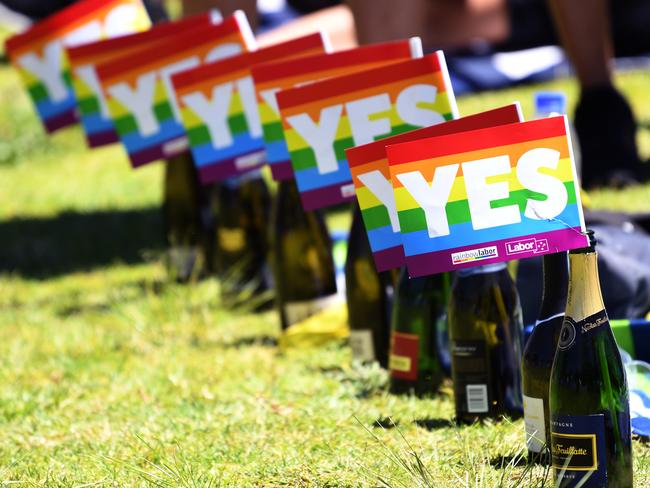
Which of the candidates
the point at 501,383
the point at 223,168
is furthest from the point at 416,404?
the point at 223,168

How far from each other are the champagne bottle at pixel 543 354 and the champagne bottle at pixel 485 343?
230 mm

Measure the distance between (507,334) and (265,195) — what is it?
1.74 m

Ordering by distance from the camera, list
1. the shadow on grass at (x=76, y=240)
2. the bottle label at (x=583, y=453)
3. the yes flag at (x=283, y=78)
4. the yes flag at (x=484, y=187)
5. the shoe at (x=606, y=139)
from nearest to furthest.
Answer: the bottle label at (x=583, y=453)
the yes flag at (x=484, y=187)
the yes flag at (x=283, y=78)
the shoe at (x=606, y=139)
the shadow on grass at (x=76, y=240)

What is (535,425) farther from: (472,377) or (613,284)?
(613,284)

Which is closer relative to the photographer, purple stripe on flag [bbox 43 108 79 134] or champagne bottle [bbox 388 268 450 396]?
champagne bottle [bbox 388 268 450 396]

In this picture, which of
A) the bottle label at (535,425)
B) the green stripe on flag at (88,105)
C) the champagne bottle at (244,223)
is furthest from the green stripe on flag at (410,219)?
the green stripe on flag at (88,105)

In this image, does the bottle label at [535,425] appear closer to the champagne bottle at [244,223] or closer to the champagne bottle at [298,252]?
the champagne bottle at [298,252]

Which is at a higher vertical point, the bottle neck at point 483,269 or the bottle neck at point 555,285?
the bottle neck at point 555,285

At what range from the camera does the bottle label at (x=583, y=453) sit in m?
1.70

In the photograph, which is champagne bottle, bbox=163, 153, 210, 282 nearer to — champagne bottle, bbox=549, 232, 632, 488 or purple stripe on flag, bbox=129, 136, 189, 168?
purple stripe on flag, bbox=129, 136, 189, 168

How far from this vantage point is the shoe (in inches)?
175

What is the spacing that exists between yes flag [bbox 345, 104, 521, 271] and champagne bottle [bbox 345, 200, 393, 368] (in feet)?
2.28

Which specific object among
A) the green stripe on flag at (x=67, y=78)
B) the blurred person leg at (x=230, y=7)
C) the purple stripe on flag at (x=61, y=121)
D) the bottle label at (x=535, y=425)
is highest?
the blurred person leg at (x=230, y=7)

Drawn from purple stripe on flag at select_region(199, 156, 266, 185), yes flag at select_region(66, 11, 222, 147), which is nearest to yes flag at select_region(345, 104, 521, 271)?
purple stripe on flag at select_region(199, 156, 266, 185)
